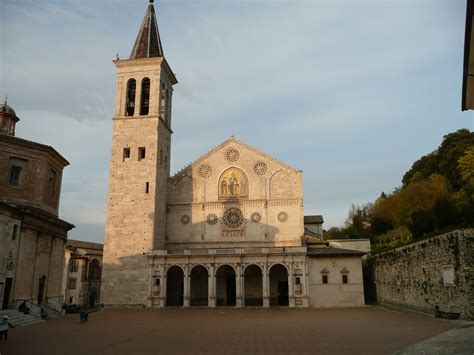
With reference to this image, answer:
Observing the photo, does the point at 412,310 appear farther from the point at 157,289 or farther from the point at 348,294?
the point at 157,289

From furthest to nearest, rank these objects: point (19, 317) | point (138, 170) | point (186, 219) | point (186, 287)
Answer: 1. point (186, 219)
2. point (138, 170)
3. point (186, 287)
4. point (19, 317)

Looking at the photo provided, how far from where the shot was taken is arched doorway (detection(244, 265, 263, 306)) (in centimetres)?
3603

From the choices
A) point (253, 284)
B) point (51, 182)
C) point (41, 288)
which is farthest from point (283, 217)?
point (41, 288)

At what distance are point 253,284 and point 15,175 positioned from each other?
71.2ft

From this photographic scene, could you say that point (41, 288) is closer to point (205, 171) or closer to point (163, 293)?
point (163, 293)

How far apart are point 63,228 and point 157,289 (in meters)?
10.2

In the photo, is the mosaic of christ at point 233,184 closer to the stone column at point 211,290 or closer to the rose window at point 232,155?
the rose window at point 232,155

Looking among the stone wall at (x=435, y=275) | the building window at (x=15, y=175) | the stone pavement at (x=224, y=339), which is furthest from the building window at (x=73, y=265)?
the stone wall at (x=435, y=275)

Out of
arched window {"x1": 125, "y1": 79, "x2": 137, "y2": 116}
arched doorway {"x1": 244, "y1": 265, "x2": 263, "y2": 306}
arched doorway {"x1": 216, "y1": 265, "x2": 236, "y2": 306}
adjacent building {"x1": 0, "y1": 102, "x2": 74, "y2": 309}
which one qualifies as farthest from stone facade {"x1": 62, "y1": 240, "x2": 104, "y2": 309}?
arched doorway {"x1": 244, "y1": 265, "x2": 263, "y2": 306}

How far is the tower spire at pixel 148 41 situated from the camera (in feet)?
133

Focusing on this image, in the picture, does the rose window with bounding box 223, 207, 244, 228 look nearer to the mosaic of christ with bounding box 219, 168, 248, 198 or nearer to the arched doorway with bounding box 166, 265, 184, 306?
the mosaic of christ with bounding box 219, 168, 248, 198

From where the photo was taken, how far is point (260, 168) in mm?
38688

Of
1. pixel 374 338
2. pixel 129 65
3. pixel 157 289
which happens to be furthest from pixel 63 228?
pixel 374 338

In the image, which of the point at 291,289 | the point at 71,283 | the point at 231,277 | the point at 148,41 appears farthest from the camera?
the point at 71,283
